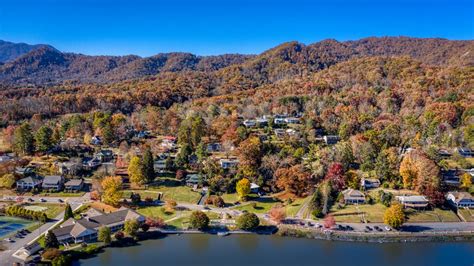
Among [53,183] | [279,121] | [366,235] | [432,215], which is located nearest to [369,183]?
[432,215]

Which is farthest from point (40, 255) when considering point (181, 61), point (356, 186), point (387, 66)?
point (181, 61)

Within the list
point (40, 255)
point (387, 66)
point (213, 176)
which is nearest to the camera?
point (40, 255)

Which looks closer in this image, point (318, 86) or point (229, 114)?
point (229, 114)

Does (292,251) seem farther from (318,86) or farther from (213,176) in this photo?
(318,86)

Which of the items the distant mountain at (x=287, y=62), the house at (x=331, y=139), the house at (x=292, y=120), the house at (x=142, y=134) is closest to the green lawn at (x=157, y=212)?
the house at (x=142, y=134)

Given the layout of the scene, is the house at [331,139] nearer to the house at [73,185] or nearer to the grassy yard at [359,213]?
the grassy yard at [359,213]
